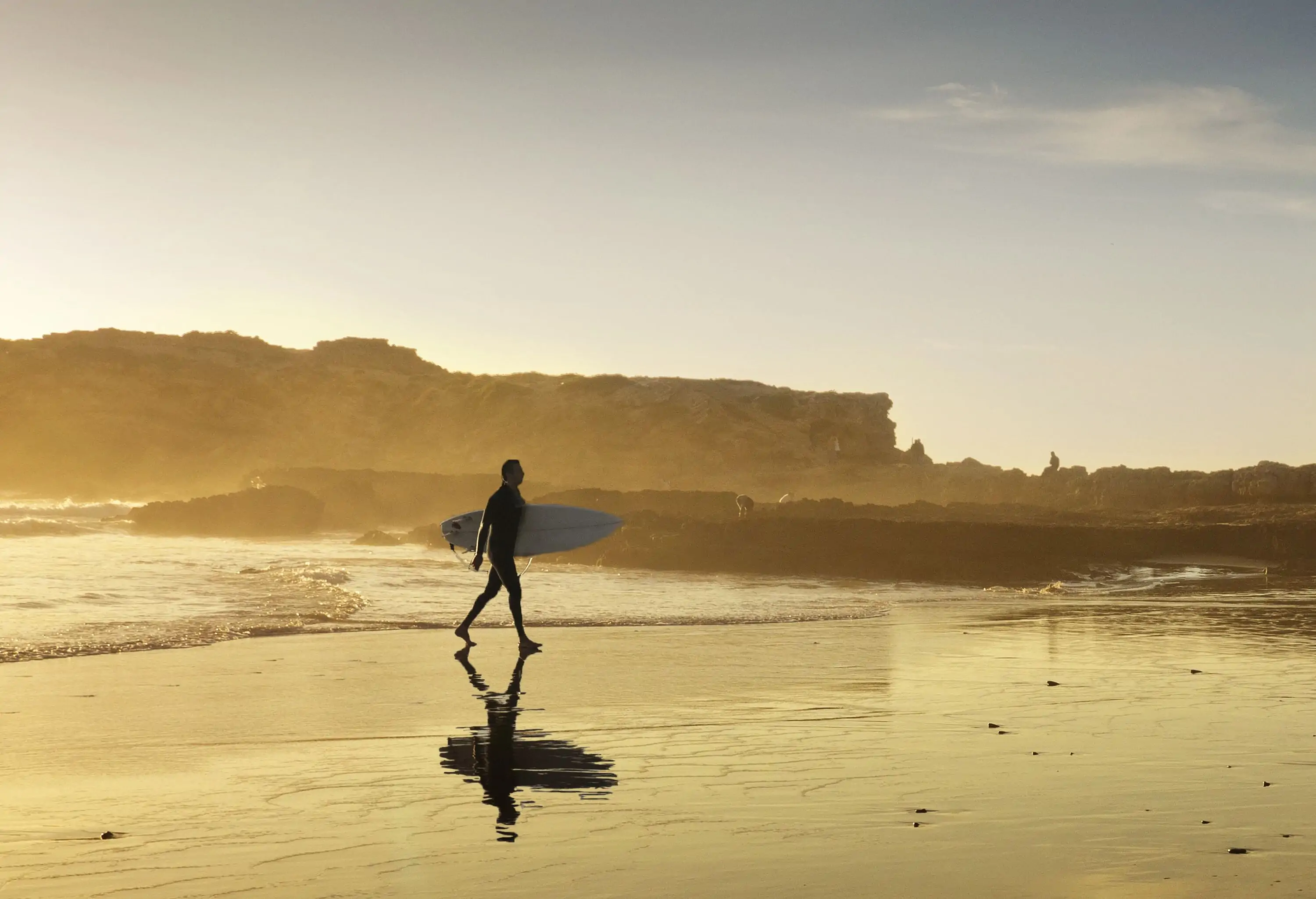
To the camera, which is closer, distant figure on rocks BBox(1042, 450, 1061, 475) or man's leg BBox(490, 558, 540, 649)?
man's leg BBox(490, 558, 540, 649)

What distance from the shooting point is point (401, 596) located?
63.9ft

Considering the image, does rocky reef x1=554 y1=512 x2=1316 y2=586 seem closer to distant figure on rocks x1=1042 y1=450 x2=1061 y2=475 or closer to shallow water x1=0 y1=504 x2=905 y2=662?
shallow water x1=0 y1=504 x2=905 y2=662

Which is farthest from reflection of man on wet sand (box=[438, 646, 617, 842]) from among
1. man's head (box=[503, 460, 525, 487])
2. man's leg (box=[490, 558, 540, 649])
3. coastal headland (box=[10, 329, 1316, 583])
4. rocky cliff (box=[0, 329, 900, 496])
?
rocky cliff (box=[0, 329, 900, 496])

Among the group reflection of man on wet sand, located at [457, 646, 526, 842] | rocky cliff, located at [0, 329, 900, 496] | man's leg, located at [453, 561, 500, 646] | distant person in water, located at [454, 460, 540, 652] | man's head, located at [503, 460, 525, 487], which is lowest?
reflection of man on wet sand, located at [457, 646, 526, 842]

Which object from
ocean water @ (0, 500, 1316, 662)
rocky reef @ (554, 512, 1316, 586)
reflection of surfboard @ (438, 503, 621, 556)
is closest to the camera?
ocean water @ (0, 500, 1316, 662)

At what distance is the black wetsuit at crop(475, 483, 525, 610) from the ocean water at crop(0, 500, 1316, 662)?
2206mm

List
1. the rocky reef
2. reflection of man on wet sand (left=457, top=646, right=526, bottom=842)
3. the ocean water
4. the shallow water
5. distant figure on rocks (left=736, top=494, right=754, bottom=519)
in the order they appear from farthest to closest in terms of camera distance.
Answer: distant figure on rocks (left=736, top=494, right=754, bottom=519) < the rocky reef < the ocean water < the shallow water < reflection of man on wet sand (left=457, top=646, right=526, bottom=842)

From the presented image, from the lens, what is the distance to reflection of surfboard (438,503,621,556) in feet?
50.7

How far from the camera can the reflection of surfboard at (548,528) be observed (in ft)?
50.7

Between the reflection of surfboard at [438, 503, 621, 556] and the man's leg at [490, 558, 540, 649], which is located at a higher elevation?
the reflection of surfboard at [438, 503, 621, 556]

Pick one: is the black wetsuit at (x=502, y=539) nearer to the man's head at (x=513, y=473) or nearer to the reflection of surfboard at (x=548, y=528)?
Answer: the man's head at (x=513, y=473)

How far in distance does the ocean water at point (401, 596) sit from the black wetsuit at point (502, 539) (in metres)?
2.21

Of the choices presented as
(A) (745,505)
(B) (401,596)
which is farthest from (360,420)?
(B) (401,596)

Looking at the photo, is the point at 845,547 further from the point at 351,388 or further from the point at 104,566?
the point at 351,388
